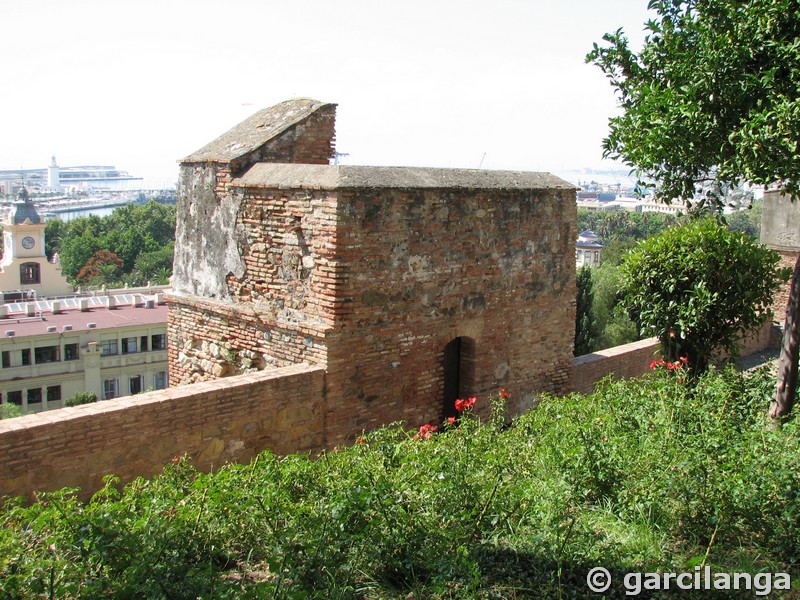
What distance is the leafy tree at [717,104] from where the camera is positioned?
5.87 m

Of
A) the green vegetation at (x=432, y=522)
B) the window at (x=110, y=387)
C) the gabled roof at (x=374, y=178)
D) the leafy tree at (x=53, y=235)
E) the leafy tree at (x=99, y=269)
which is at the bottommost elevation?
the window at (x=110, y=387)

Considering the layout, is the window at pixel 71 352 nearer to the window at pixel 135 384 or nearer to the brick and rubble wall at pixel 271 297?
the window at pixel 135 384

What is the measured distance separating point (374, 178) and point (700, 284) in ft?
13.1

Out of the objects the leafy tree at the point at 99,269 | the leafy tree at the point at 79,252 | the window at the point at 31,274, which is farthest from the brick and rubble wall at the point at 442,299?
the leafy tree at the point at 79,252

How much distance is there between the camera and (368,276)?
7.55m

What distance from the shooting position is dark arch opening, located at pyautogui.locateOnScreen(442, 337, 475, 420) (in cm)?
884

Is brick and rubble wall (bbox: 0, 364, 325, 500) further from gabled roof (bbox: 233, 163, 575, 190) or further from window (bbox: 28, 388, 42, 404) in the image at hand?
window (bbox: 28, 388, 42, 404)

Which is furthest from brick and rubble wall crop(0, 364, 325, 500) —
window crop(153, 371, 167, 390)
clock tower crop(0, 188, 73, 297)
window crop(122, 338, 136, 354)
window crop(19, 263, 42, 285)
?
window crop(19, 263, 42, 285)

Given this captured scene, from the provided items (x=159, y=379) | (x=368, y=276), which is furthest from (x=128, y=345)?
(x=368, y=276)

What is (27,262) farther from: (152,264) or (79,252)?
(152,264)

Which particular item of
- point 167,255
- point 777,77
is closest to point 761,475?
point 777,77

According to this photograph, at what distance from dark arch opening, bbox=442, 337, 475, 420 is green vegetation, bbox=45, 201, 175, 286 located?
71.7m

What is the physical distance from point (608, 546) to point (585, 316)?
21140 millimetres

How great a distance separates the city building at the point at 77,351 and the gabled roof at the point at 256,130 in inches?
1536
